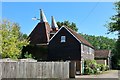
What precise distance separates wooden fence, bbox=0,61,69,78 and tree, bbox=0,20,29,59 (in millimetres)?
13077

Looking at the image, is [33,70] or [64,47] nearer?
[33,70]

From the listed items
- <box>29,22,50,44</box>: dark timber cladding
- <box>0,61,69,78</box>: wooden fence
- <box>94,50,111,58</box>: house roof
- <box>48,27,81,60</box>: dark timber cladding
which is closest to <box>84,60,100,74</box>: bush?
<box>48,27,81,60</box>: dark timber cladding

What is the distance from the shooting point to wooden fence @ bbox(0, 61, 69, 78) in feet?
91.3

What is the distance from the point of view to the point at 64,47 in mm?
52656

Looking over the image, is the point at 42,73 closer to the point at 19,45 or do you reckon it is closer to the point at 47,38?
the point at 19,45

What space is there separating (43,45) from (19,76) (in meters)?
25.9

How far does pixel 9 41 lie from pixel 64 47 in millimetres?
10809

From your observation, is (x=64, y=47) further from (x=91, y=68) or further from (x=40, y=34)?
(x=91, y=68)

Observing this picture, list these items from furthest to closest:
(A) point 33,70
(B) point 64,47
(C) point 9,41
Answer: (B) point 64,47, (C) point 9,41, (A) point 33,70

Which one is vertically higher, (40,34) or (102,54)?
(40,34)

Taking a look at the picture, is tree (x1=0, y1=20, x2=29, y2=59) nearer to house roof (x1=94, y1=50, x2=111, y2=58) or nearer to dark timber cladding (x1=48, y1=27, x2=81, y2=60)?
dark timber cladding (x1=48, y1=27, x2=81, y2=60)

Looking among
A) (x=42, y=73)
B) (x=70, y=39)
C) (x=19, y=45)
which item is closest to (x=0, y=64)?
(x=42, y=73)

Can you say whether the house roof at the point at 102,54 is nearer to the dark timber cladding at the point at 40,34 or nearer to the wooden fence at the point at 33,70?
the dark timber cladding at the point at 40,34

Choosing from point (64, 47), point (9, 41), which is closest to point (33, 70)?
point (9, 41)
